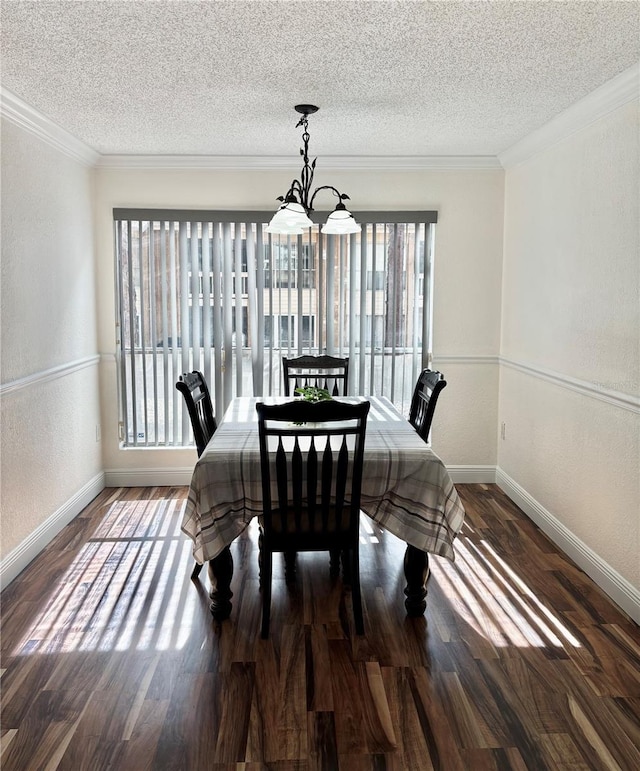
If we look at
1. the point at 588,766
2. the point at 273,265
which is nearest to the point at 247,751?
the point at 588,766

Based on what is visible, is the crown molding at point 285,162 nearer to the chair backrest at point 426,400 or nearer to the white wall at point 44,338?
the white wall at point 44,338

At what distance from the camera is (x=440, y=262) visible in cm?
493

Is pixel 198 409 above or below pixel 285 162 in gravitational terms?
below

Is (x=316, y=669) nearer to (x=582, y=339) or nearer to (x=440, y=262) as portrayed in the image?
(x=582, y=339)

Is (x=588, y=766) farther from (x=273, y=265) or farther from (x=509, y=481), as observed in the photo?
(x=273, y=265)

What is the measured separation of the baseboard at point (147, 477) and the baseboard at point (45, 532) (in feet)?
0.43

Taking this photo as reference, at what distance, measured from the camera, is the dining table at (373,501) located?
2785 mm

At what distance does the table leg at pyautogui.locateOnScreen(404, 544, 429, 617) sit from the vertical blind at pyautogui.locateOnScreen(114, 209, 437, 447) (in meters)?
2.23

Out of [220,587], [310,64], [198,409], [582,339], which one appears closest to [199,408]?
[198,409]

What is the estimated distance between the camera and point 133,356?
16.3ft

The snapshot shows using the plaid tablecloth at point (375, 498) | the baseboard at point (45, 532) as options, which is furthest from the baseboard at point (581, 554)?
the baseboard at point (45, 532)

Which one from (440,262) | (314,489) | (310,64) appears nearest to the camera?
(314,489)

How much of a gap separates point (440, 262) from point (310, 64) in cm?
238

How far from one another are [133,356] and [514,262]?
9.66 ft
